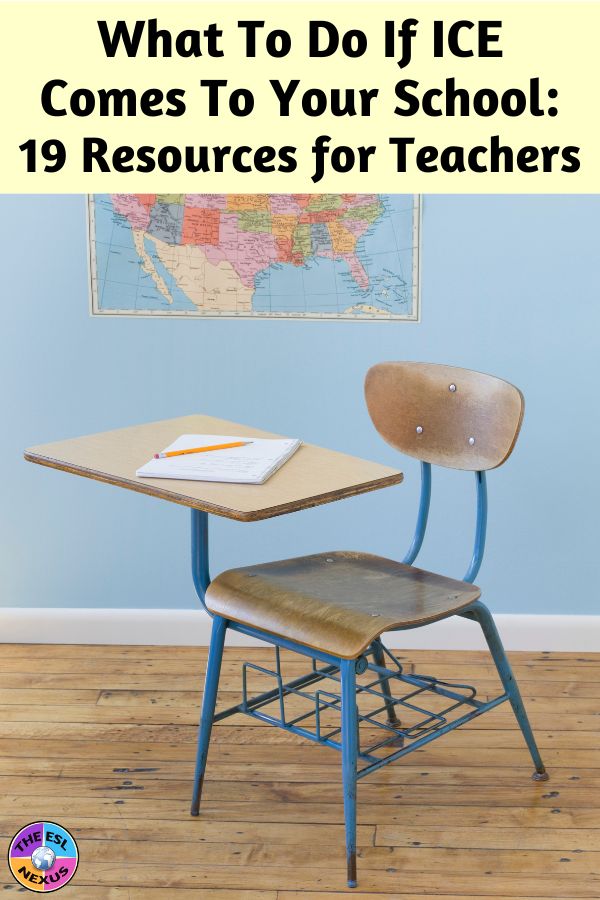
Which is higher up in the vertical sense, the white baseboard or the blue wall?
the blue wall

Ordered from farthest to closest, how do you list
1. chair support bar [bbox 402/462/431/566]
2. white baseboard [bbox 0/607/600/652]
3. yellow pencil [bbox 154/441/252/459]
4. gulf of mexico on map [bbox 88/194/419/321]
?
white baseboard [bbox 0/607/600/652]
gulf of mexico on map [bbox 88/194/419/321]
chair support bar [bbox 402/462/431/566]
yellow pencil [bbox 154/441/252/459]

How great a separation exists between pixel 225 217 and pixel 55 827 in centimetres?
140

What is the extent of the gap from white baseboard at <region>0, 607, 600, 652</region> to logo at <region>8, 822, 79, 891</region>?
874 mm

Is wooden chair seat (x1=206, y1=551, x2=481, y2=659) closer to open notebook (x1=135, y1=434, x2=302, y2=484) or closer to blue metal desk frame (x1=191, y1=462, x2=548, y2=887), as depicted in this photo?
blue metal desk frame (x1=191, y1=462, x2=548, y2=887)

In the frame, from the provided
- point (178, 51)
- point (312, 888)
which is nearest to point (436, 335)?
point (178, 51)

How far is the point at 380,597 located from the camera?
6.79ft

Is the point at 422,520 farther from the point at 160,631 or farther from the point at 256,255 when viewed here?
the point at 160,631

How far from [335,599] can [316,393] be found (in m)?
0.92

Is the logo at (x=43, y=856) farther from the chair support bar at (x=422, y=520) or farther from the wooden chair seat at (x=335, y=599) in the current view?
the chair support bar at (x=422, y=520)

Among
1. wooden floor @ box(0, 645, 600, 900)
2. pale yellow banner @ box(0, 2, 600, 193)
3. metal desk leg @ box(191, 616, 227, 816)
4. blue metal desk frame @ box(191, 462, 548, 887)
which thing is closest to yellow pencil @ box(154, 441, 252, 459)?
blue metal desk frame @ box(191, 462, 548, 887)

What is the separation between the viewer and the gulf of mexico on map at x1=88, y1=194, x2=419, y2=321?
2.77 metres

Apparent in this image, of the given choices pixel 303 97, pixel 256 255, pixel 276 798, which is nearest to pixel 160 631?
pixel 276 798

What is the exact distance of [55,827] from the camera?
213 centimetres

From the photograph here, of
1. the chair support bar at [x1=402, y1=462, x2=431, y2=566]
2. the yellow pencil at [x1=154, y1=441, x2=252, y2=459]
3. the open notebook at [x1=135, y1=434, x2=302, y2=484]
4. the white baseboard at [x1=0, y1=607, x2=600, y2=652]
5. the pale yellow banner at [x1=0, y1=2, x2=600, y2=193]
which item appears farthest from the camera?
the white baseboard at [x1=0, y1=607, x2=600, y2=652]
